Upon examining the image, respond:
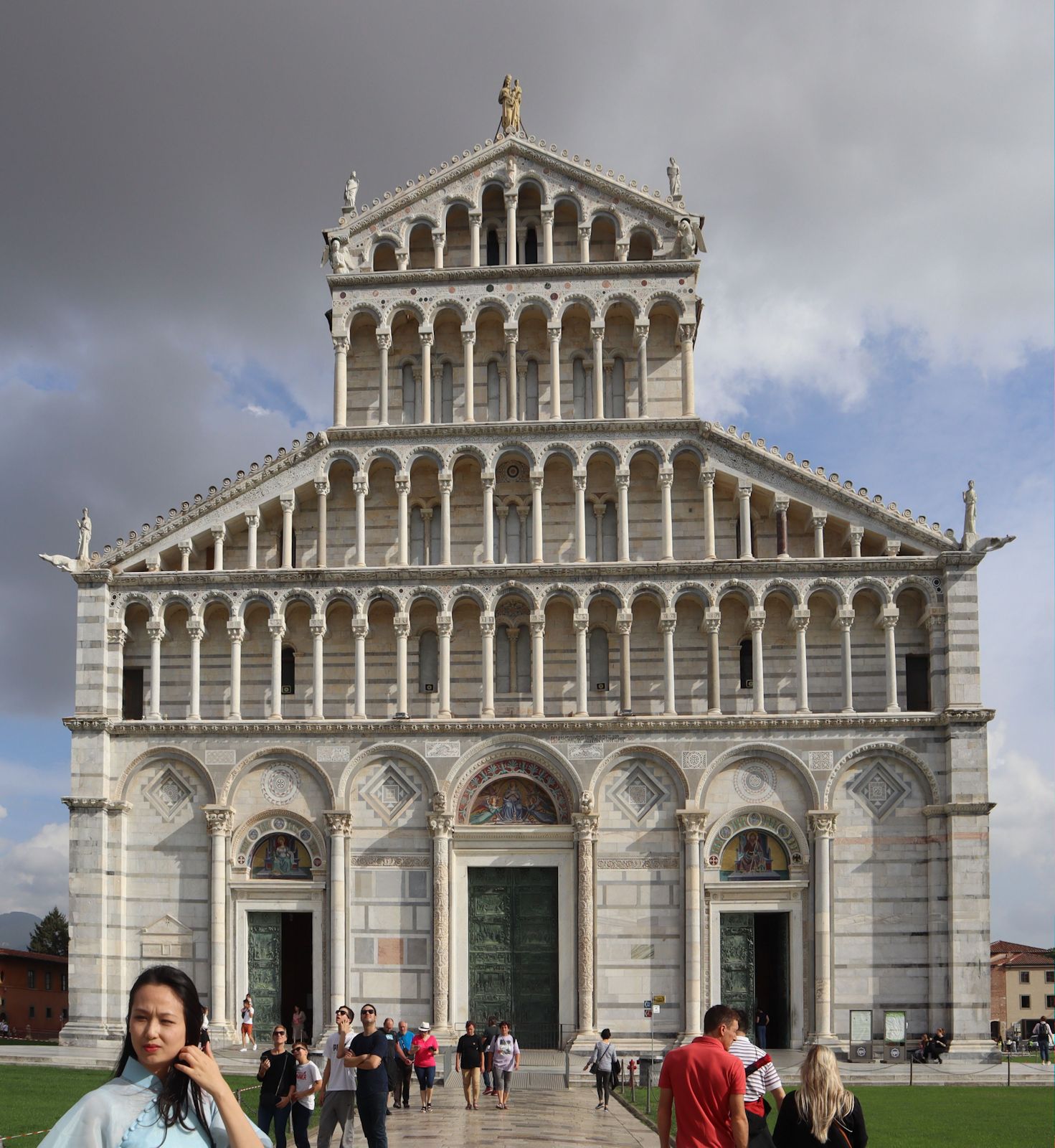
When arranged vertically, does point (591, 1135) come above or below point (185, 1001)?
below

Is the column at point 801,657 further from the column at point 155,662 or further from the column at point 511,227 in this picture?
the column at point 155,662

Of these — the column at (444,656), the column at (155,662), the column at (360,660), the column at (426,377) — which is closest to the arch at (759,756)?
the column at (444,656)

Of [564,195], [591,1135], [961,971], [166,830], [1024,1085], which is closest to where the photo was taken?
[591,1135]

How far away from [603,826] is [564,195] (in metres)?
16.2

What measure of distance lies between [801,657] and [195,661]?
574 inches

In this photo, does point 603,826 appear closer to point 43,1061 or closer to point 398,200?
point 43,1061

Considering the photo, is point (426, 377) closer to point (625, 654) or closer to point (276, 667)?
point (276, 667)

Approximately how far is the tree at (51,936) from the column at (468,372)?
176ft

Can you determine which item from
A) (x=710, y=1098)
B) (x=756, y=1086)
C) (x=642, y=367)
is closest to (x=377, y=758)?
(x=642, y=367)

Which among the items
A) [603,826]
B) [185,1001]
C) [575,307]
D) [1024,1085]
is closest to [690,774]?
[603,826]

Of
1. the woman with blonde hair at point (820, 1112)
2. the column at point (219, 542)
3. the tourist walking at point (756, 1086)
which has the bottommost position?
the tourist walking at point (756, 1086)

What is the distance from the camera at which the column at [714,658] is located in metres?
35.7

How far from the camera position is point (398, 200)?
128ft

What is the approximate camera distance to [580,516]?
36.7m
